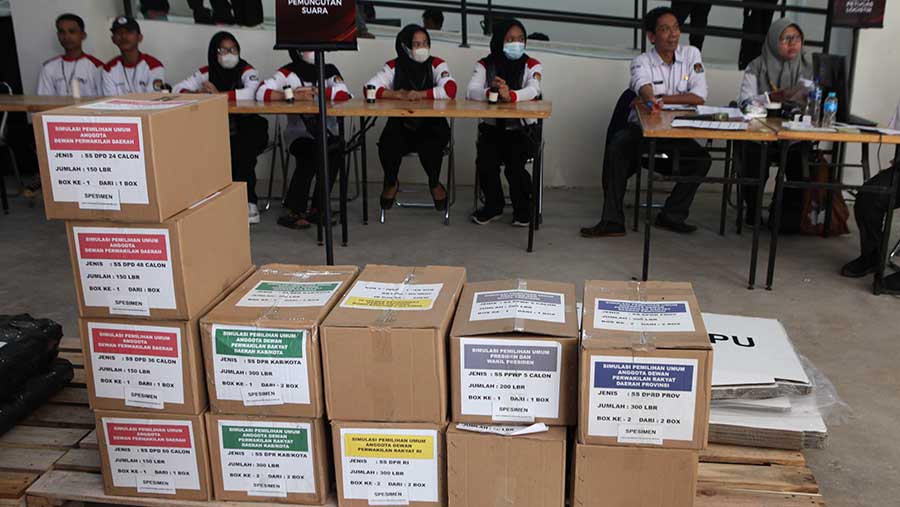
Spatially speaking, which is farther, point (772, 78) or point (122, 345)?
point (772, 78)

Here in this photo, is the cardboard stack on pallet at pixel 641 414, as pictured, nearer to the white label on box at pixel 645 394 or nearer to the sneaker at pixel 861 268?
the white label on box at pixel 645 394

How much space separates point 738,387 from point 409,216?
10.5 feet

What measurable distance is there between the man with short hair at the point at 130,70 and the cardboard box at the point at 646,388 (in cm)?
468

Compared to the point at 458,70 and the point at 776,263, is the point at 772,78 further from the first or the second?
the point at 458,70

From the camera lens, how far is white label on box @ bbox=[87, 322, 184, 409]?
1881 mm

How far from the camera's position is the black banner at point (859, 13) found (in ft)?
17.7

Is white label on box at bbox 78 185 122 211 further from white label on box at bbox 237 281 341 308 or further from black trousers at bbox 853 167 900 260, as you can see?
black trousers at bbox 853 167 900 260

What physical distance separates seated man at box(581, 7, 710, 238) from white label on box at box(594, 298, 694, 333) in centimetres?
285

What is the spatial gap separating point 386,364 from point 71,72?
490 centimetres

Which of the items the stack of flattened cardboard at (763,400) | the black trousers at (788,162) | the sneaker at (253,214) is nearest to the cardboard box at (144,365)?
the stack of flattened cardboard at (763,400)

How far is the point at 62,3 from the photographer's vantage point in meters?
5.85

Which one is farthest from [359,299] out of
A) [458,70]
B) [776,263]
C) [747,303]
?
[458,70]

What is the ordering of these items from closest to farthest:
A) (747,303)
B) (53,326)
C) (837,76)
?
(53,326) < (747,303) < (837,76)

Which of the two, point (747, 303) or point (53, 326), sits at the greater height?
point (53, 326)
